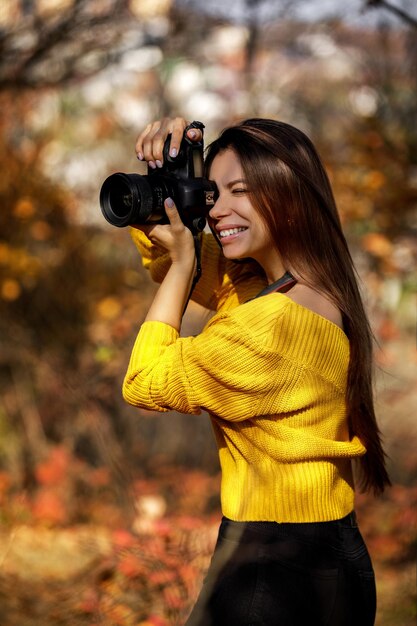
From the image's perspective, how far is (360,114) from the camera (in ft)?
19.7

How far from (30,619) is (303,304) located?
2489 mm

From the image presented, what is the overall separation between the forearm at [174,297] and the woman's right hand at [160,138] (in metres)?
0.25

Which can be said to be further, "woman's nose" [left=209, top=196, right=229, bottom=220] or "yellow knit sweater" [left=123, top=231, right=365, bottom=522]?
"woman's nose" [left=209, top=196, right=229, bottom=220]

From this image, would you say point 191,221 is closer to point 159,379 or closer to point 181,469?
point 159,379

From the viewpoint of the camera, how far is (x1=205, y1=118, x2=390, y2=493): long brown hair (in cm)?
161

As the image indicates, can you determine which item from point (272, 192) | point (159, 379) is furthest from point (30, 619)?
point (272, 192)

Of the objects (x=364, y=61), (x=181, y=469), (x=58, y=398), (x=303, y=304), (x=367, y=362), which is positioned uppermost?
(x=364, y=61)

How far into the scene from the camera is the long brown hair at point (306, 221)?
1.61 metres

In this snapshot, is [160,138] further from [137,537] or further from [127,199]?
[137,537]

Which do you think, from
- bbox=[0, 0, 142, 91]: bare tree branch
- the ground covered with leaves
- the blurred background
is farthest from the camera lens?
bbox=[0, 0, 142, 91]: bare tree branch

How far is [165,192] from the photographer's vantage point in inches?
65.1

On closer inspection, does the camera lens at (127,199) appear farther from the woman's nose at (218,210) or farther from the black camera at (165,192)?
the woman's nose at (218,210)

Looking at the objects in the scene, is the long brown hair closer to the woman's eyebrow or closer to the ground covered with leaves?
Answer: the woman's eyebrow

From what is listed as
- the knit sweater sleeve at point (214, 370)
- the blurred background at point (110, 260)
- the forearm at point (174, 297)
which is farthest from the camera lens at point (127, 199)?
the blurred background at point (110, 260)
